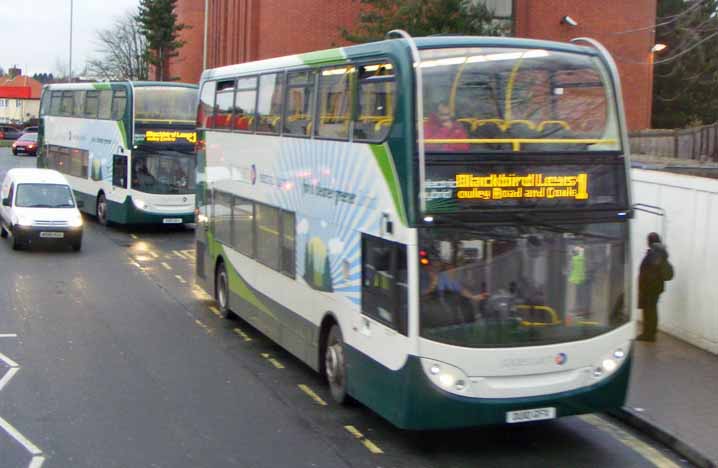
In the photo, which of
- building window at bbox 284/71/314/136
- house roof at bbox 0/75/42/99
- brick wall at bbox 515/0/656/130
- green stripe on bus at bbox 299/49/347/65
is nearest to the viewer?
green stripe on bus at bbox 299/49/347/65

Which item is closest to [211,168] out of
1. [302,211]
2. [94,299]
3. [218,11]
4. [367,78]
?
[94,299]

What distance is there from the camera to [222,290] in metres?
16.1

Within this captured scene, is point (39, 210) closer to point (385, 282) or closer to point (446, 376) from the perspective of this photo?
point (385, 282)

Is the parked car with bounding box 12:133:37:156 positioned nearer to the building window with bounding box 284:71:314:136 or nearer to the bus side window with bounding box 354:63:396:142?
the building window with bounding box 284:71:314:136

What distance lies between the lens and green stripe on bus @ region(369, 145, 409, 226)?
8.62 metres

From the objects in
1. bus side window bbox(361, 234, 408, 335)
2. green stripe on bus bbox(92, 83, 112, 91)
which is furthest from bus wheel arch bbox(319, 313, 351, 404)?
green stripe on bus bbox(92, 83, 112, 91)

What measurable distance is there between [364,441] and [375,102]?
3336mm

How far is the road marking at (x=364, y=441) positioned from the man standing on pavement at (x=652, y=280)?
17.5ft

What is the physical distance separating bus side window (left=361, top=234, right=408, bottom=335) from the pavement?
302cm

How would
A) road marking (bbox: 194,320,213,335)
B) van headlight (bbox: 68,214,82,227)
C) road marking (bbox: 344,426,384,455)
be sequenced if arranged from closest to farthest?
road marking (bbox: 344,426,384,455)
road marking (bbox: 194,320,213,335)
van headlight (bbox: 68,214,82,227)

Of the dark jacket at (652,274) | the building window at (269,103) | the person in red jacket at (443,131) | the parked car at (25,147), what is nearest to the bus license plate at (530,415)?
the person in red jacket at (443,131)

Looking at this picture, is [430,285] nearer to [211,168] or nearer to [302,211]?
[302,211]

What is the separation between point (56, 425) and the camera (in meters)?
9.75

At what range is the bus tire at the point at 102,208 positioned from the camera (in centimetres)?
2959
